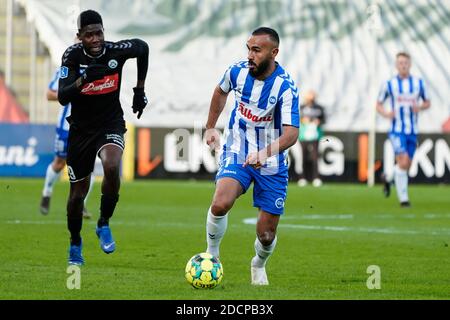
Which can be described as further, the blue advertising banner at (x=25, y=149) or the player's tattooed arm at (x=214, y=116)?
the blue advertising banner at (x=25, y=149)

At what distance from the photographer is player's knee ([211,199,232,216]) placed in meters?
9.27

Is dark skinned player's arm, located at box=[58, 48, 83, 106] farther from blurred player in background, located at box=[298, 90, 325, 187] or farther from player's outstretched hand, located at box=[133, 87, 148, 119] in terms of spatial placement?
blurred player in background, located at box=[298, 90, 325, 187]

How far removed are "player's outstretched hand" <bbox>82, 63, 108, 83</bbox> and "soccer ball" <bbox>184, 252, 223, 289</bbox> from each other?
2.13m

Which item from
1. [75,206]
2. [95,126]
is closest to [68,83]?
[95,126]

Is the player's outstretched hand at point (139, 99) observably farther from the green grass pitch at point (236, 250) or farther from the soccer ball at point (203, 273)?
the soccer ball at point (203, 273)

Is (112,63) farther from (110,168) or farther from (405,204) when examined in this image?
(405,204)

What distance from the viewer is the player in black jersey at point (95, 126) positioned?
33.7ft

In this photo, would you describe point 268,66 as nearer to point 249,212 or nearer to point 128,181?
point 249,212

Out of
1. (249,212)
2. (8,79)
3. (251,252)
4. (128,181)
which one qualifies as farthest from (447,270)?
(8,79)

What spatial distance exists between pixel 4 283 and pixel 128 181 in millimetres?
18788

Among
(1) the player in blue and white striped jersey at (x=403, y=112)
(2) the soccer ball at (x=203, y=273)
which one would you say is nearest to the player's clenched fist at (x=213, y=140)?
(2) the soccer ball at (x=203, y=273)
